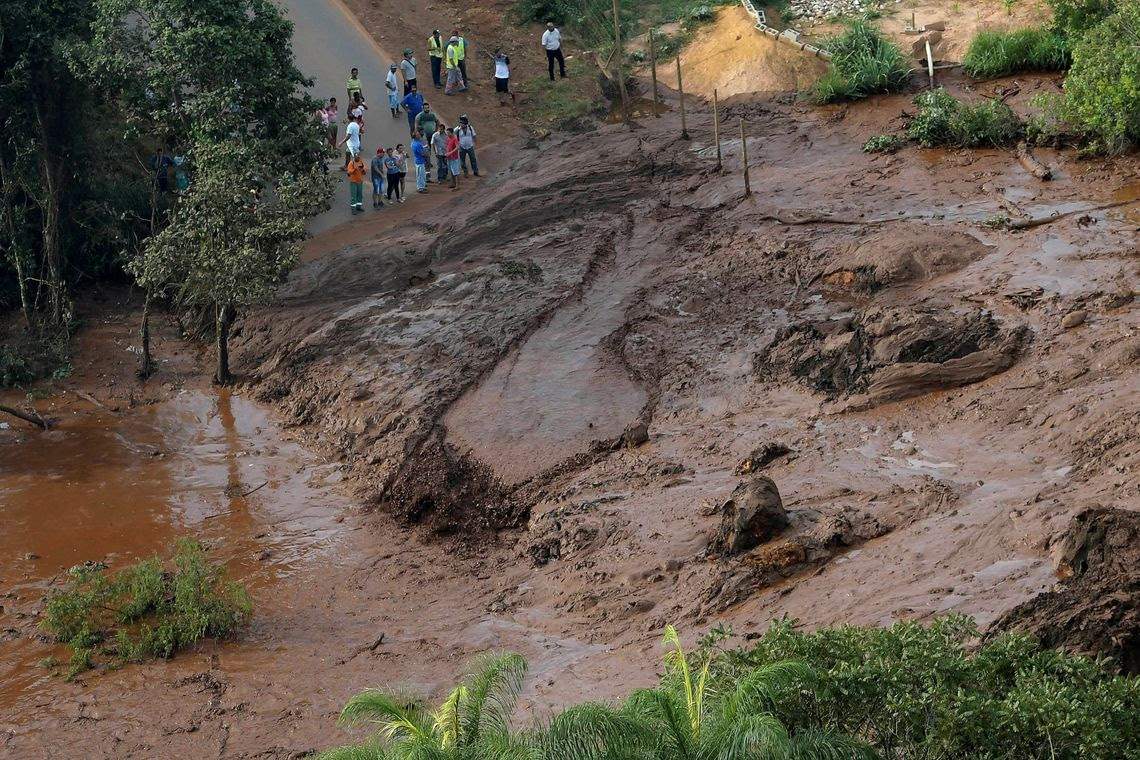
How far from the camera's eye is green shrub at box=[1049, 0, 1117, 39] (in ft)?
74.6

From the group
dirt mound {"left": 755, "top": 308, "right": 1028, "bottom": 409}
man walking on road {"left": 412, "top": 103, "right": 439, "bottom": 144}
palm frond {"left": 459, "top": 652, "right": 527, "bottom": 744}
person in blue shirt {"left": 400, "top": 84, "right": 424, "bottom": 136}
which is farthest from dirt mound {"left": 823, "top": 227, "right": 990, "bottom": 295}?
person in blue shirt {"left": 400, "top": 84, "right": 424, "bottom": 136}

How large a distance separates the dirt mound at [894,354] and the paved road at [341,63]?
1170 centimetres

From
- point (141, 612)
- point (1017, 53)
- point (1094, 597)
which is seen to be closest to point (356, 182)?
point (141, 612)

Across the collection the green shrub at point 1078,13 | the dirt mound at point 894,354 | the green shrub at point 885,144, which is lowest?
the dirt mound at point 894,354

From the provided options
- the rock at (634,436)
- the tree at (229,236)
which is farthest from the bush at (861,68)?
the rock at (634,436)

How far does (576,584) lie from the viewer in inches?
554

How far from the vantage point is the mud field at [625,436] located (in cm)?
1262

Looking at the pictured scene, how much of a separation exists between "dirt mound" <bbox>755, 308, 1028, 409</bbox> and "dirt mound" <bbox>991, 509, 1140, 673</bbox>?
181 inches

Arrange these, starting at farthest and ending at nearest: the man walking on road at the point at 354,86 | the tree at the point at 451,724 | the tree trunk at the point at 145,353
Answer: the man walking on road at the point at 354,86
the tree trunk at the point at 145,353
the tree at the point at 451,724

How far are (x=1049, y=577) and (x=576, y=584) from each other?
5.37 meters

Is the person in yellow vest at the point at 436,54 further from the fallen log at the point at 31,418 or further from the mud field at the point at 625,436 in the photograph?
the fallen log at the point at 31,418

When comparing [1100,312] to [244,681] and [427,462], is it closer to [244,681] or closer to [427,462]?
[427,462]

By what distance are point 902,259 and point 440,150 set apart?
1154cm

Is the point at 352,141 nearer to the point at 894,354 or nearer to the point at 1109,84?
the point at 894,354
